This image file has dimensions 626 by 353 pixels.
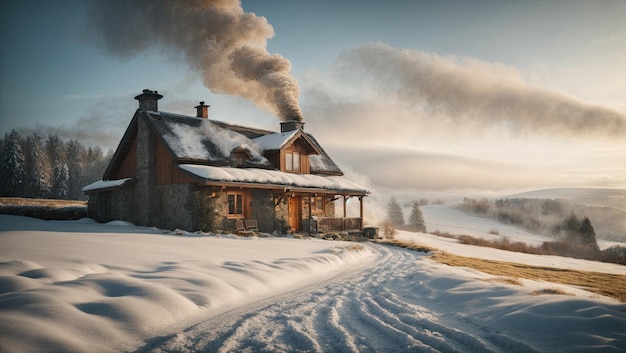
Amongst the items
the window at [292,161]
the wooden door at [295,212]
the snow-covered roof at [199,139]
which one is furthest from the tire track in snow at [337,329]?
the window at [292,161]

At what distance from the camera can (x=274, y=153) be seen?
2628cm

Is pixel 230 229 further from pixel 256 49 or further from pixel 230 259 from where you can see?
pixel 256 49

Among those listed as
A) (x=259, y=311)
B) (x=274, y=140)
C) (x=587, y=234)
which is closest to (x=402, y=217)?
(x=587, y=234)

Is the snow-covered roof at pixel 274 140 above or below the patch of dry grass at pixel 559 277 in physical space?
above

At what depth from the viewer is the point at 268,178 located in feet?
73.8

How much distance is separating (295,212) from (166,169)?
883 centimetres

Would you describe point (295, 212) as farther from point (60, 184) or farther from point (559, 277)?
point (60, 184)

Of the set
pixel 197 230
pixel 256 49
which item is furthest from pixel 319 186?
pixel 256 49

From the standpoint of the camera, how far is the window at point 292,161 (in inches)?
1058

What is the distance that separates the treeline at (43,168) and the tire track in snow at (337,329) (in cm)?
5317

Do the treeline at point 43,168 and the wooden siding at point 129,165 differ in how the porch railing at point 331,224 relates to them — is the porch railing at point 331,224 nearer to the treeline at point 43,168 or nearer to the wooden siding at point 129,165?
the wooden siding at point 129,165

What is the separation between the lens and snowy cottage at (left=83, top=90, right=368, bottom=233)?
20750 mm

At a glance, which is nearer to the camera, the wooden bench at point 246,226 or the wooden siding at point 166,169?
the wooden siding at point 166,169

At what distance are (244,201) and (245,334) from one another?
17.3 metres
